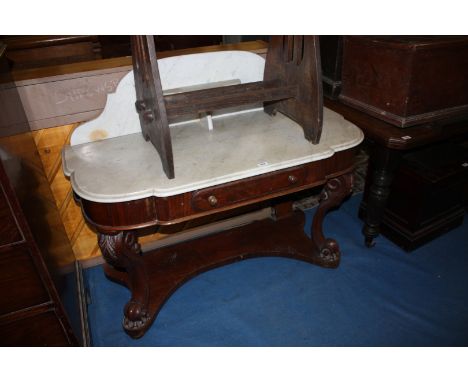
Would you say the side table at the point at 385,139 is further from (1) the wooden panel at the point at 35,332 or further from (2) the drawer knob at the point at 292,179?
(1) the wooden panel at the point at 35,332

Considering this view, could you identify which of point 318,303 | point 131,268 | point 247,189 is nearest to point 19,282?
point 131,268

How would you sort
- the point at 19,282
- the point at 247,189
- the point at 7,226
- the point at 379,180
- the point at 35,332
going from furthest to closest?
the point at 379,180 → the point at 247,189 → the point at 35,332 → the point at 19,282 → the point at 7,226

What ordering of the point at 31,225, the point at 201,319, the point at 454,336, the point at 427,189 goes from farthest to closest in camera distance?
the point at 427,189
the point at 201,319
the point at 454,336
the point at 31,225

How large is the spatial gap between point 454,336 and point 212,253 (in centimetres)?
133

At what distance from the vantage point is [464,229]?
2.51 metres

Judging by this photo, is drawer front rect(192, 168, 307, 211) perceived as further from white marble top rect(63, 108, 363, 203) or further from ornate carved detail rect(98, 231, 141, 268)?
ornate carved detail rect(98, 231, 141, 268)

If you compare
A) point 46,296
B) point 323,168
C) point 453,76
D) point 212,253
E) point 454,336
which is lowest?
point 454,336

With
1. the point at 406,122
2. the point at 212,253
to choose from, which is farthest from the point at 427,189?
the point at 212,253

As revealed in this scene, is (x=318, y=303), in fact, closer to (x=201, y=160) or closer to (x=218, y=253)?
(x=218, y=253)

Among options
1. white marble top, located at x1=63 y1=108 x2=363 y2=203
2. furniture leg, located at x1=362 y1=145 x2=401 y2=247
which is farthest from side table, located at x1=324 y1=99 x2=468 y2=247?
white marble top, located at x1=63 y1=108 x2=363 y2=203

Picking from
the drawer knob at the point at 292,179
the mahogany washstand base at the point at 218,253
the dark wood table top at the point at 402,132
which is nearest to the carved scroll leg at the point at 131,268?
the mahogany washstand base at the point at 218,253

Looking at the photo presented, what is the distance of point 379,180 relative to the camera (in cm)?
204

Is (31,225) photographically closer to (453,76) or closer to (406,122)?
(406,122)

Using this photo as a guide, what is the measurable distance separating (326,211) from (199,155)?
88 cm
